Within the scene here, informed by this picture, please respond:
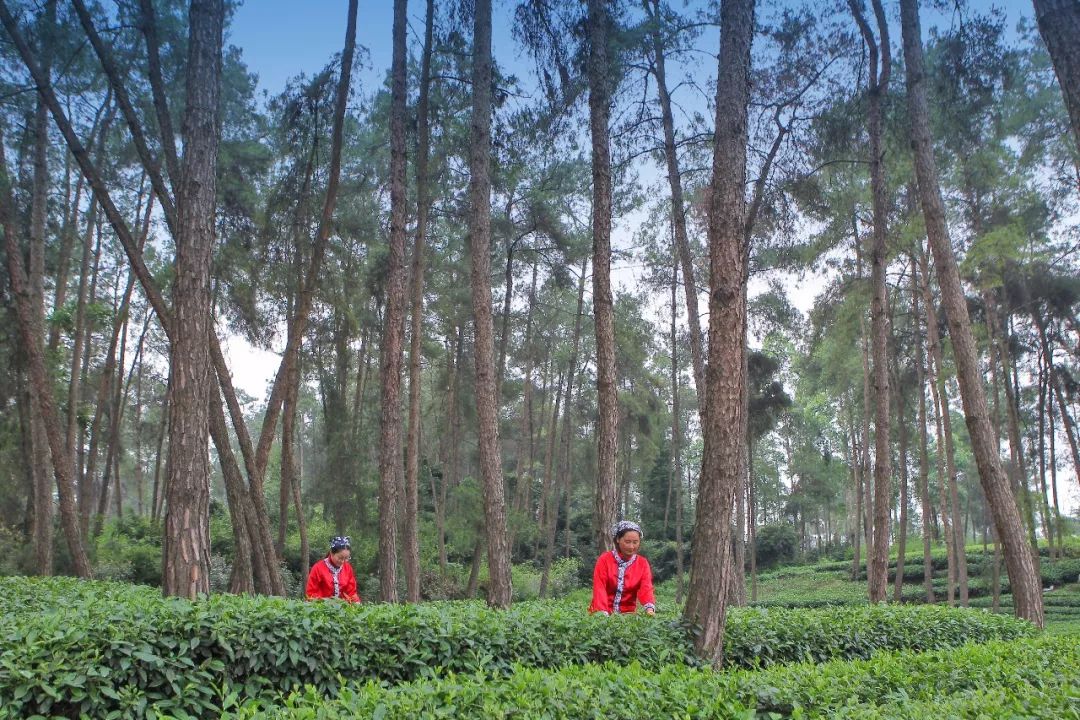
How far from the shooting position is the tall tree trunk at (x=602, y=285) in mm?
9211

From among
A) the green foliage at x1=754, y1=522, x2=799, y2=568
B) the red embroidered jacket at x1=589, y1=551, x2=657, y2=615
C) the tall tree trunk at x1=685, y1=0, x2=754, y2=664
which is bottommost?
the green foliage at x1=754, y1=522, x2=799, y2=568

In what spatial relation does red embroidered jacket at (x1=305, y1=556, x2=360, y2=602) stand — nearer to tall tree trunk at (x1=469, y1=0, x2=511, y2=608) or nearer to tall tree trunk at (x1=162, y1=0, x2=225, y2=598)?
tall tree trunk at (x1=162, y1=0, x2=225, y2=598)

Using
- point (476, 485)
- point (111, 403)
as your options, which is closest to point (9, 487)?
point (111, 403)

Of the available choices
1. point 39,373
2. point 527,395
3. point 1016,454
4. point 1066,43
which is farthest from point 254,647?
point 527,395

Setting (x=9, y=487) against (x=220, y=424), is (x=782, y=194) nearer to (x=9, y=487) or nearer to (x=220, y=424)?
(x=220, y=424)

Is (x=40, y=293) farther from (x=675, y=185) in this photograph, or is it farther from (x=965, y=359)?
(x=965, y=359)

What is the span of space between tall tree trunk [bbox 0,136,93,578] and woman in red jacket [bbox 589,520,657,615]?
29.8 ft

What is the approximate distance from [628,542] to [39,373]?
9.84m

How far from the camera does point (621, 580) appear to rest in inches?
264

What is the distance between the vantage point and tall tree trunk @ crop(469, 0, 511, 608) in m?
9.65

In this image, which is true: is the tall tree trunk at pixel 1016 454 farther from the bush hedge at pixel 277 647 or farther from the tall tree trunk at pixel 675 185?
the bush hedge at pixel 277 647

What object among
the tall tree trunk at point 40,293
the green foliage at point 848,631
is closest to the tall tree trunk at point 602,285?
the green foliage at point 848,631

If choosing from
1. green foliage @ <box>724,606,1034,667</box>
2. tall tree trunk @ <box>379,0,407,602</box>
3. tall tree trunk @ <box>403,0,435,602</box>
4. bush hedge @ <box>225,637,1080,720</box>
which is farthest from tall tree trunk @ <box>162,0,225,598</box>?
tall tree trunk @ <box>403,0,435,602</box>

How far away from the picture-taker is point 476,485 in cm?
2016
